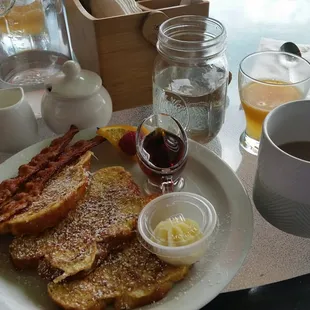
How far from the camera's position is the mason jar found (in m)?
0.96

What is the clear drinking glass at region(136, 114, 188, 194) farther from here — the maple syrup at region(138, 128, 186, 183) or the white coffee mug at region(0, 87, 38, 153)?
the white coffee mug at region(0, 87, 38, 153)

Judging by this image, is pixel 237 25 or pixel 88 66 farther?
pixel 237 25

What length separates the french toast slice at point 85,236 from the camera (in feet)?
2.29

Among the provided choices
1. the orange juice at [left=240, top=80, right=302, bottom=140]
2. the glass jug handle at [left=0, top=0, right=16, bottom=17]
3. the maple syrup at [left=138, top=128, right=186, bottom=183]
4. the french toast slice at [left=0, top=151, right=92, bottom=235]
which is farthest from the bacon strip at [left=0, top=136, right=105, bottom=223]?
the glass jug handle at [left=0, top=0, right=16, bottom=17]

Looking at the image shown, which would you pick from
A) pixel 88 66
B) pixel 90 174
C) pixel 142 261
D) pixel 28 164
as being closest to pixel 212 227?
pixel 142 261

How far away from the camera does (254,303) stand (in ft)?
2.31

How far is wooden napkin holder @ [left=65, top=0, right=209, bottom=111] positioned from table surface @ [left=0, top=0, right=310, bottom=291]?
5cm

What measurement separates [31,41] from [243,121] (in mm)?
679

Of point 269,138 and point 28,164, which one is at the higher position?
point 269,138

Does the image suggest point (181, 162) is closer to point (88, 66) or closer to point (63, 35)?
point (88, 66)

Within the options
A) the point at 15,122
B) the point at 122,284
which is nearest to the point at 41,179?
the point at 15,122

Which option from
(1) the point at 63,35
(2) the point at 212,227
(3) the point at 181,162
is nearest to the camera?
(2) the point at 212,227

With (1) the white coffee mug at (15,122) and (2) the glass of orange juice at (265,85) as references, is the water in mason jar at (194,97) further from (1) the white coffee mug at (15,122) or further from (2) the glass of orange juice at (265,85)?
(1) the white coffee mug at (15,122)

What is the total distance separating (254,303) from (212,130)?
0.40 m
